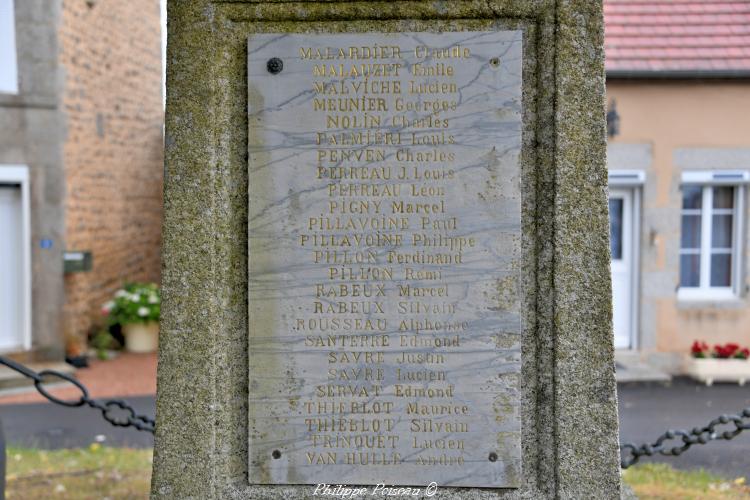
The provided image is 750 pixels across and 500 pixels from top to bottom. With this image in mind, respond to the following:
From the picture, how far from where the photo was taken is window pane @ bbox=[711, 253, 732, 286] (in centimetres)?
1063

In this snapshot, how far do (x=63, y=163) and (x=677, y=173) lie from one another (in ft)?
26.5

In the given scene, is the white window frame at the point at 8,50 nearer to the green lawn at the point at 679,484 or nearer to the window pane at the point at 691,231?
the window pane at the point at 691,231

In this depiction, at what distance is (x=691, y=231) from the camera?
1062 cm

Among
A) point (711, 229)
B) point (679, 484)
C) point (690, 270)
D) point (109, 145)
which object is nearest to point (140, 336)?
point (109, 145)

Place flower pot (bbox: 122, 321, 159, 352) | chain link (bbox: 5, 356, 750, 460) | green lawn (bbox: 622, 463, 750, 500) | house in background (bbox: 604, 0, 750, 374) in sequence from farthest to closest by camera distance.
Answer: flower pot (bbox: 122, 321, 159, 352) → house in background (bbox: 604, 0, 750, 374) → green lawn (bbox: 622, 463, 750, 500) → chain link (bbox: 5, 356, 750, 460)

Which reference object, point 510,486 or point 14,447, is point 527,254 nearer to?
point 510,486

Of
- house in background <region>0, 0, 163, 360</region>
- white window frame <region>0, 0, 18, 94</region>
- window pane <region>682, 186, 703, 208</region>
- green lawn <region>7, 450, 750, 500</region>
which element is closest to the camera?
green lawn <region>7, 450, 750, 500</region>

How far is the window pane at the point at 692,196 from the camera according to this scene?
10.5 metres

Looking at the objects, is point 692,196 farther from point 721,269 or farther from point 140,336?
point 140,336

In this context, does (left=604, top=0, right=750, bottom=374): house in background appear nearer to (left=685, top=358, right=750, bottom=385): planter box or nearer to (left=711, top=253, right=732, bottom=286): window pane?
(left=711, top=253, right=732, bottom=286): window pane

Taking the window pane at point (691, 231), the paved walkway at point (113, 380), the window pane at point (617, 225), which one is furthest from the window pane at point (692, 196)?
the paved walkway at point (113, 380)

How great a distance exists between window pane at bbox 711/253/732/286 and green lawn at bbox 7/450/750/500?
491 centimetres

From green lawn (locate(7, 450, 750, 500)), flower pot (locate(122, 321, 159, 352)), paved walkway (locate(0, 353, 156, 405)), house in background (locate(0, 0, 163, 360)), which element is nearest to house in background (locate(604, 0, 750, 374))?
green lawn (locate(7, 450, 750, 500))

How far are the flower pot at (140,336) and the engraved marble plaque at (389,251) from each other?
34.4 feet
